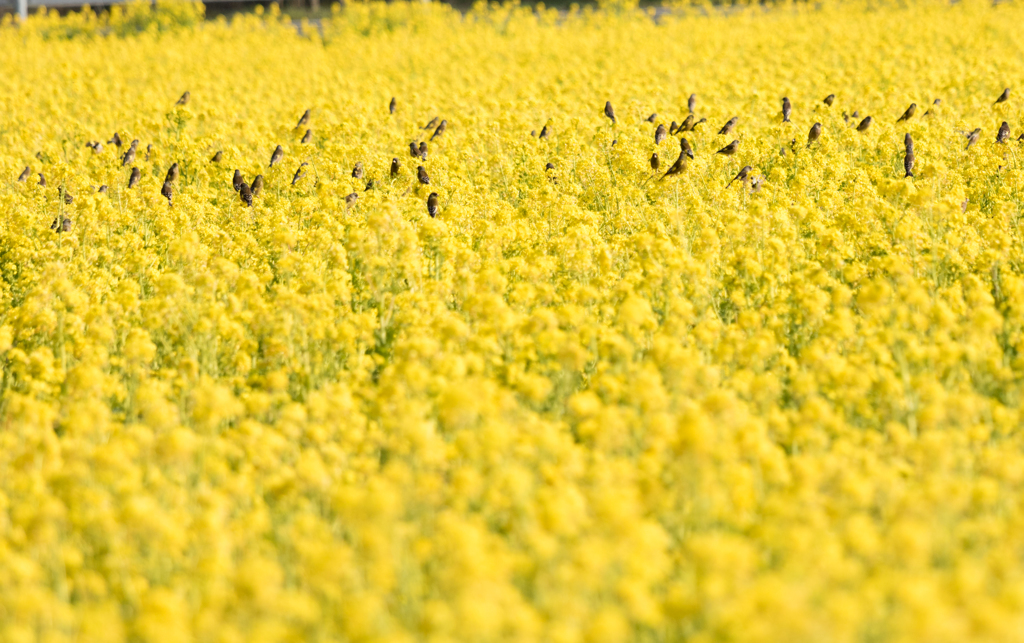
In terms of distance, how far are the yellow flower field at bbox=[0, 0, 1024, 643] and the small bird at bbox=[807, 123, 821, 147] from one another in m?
0.10

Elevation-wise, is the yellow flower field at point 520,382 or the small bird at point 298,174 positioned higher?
the small bird at point 298,174

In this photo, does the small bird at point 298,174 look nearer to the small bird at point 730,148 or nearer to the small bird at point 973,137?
the small bird at point 730,148

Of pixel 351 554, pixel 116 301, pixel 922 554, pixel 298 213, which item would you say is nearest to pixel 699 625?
pixel 922 554

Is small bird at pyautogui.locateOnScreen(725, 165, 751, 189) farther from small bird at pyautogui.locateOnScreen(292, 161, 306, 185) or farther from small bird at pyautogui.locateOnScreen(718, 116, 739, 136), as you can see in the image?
small bird at pyautogui.locateOnScreen(292, 161, 306, 185)

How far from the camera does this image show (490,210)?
8508mm

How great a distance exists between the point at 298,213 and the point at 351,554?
572 cm

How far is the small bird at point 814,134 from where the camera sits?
31.8ft

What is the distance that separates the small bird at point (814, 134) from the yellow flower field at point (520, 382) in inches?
3.9

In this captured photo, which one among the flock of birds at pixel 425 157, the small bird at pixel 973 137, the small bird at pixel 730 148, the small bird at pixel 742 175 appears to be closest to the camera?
the small bird at pixel 742 175

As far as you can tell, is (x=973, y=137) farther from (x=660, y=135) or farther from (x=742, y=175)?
(x=660, y=135)

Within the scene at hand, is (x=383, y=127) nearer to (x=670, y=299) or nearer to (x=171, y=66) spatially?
(x=670, y=299)

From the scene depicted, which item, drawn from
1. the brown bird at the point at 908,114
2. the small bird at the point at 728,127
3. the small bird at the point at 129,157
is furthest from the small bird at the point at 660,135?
the small bird at the point at 129,157

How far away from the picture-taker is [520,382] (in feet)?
17.5

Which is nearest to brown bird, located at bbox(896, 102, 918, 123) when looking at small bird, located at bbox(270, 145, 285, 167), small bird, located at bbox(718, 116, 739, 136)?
small bird, located at bbox(718, 116, 739, 136)
